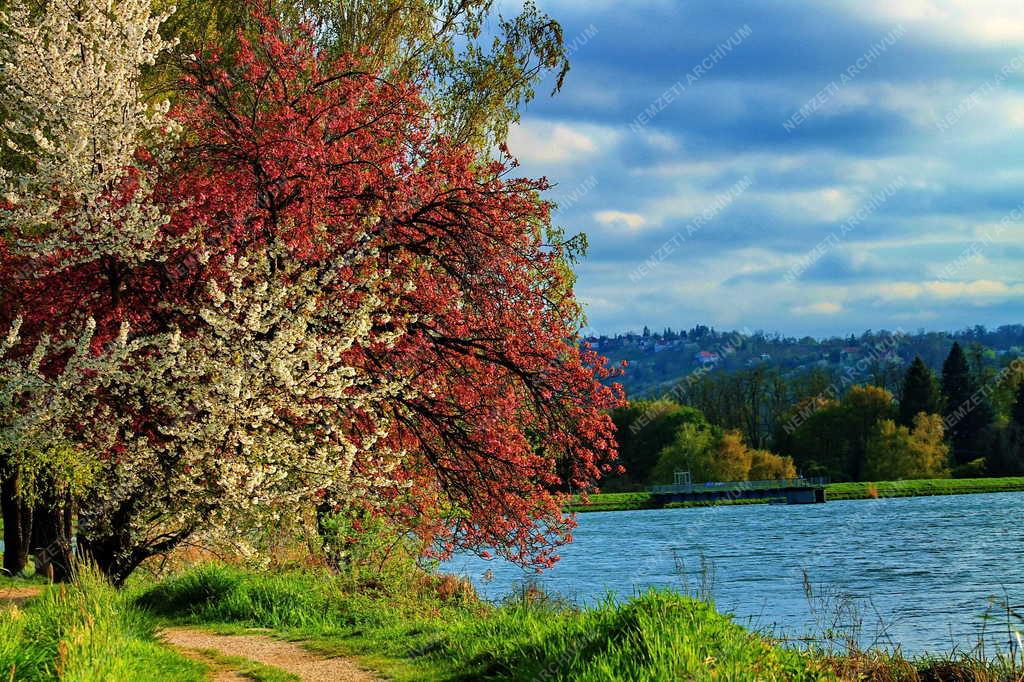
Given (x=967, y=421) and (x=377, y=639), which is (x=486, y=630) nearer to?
(x=377, y=639)

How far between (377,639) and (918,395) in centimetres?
9899

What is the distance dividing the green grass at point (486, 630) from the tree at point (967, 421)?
98.0 m

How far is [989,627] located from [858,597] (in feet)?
19.5

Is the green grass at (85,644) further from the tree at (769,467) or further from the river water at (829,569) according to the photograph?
the tree at (769,467)

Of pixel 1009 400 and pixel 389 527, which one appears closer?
pixel 389 527

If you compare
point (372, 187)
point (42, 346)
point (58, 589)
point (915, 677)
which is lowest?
point (915, 677)

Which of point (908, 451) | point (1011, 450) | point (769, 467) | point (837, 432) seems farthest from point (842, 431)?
point (1011, 450)

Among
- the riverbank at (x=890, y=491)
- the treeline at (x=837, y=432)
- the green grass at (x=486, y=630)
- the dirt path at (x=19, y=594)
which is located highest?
the treeline at (x=837, y=432)

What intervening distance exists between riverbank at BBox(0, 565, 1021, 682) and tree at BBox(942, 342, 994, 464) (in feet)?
322

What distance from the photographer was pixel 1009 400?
109 m

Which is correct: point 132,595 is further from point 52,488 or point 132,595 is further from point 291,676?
point 291,676

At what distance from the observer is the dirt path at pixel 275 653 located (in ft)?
32.7

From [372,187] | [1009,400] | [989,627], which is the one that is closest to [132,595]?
[372,187]

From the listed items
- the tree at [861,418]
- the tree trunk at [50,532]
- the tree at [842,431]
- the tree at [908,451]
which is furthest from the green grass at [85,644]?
the tree at [861,418]
